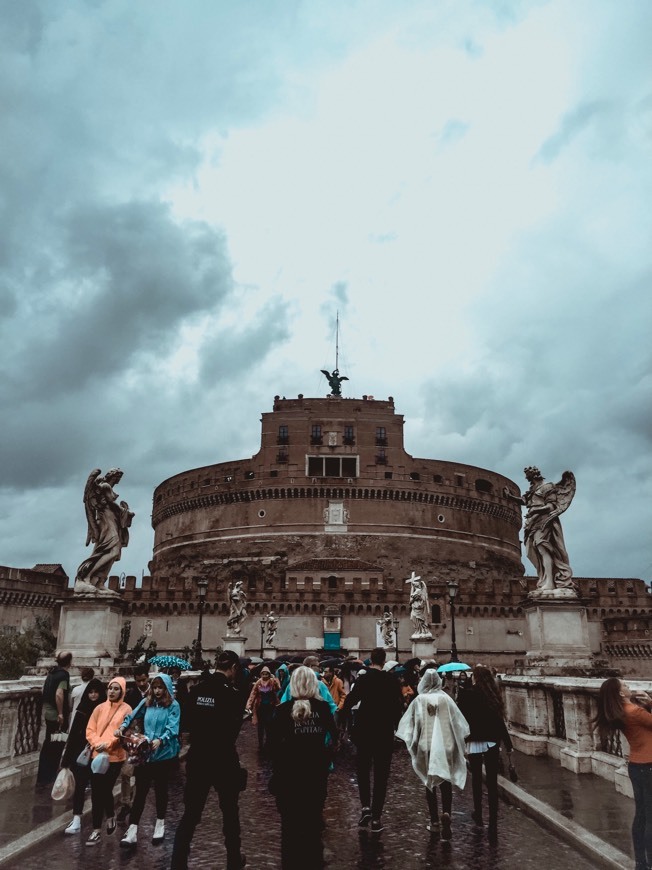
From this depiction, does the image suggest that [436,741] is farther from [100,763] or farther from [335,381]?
[335,381]

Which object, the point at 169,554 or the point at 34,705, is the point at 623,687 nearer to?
the point at 34,705

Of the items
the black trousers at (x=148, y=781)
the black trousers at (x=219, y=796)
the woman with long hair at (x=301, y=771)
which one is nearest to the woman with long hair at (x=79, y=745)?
the black trousers at (x=148, y=781)

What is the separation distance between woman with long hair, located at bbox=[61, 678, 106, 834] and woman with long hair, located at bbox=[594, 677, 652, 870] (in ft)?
15.1

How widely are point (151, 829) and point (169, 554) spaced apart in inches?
2578

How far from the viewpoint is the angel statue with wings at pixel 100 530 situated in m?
13.0

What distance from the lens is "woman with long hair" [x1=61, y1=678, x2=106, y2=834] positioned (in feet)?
21.7

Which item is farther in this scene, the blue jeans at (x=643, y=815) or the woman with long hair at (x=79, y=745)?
the woman with long hair at (x=79, y=745)

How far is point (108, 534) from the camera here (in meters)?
13.2

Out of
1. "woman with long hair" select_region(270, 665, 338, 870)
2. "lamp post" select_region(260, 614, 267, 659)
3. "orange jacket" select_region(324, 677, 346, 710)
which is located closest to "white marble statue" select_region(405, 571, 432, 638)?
"lamp post" select_region(260, 614, 267, 659)

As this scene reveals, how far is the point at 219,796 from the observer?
5242 mm

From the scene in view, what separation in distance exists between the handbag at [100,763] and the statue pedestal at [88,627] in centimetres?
653

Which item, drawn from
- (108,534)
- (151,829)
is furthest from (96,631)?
(151,829)

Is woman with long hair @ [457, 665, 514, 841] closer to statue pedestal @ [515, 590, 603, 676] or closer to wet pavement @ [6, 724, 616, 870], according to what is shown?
wet pavement @ [6, 724, 616, 870]

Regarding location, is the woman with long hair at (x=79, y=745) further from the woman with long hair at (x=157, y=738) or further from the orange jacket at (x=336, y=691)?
the orange jacket at (x=336, y=691)
